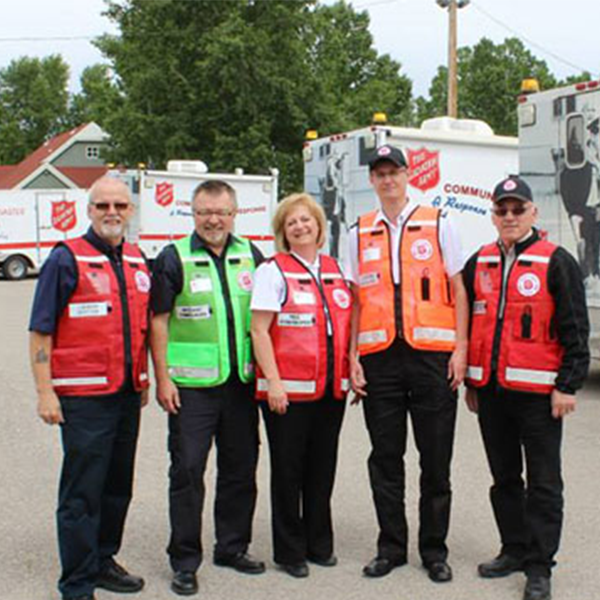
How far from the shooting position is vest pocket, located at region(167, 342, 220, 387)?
177 inches

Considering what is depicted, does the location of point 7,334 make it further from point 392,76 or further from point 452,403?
point 392,76

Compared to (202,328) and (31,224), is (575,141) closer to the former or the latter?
(202,328)

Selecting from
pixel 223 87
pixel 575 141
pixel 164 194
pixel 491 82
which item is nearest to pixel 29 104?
pixel 491 82

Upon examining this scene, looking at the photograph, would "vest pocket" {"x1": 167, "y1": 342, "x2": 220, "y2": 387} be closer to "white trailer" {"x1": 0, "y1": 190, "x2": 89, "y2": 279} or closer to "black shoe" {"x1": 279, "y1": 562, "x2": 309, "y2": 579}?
"black shoe" {"x1": 279, "y1": 562, "x2": 309, "y2": 579}

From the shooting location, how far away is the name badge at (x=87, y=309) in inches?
165

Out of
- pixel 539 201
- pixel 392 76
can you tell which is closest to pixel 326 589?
pixel 539 201

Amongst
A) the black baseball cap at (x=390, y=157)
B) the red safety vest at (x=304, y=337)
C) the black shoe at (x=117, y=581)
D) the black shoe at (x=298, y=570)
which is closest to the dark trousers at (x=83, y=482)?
the black shoe at (x=117, y=581)

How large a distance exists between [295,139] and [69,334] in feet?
108

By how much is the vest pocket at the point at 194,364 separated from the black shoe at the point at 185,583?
88 cm

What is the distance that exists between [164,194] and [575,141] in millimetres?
13075

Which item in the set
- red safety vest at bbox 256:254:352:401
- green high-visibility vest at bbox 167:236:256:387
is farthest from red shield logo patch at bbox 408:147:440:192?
green high-visibility vest at bbox 167:236:256:387

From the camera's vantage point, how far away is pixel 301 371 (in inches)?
178

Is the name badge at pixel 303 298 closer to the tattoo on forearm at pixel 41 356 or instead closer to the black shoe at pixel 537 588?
the tattoo on forearm at pixel 41 356

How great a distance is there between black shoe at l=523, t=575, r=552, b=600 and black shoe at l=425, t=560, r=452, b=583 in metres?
0.38
